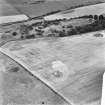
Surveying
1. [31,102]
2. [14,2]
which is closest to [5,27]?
[14,2]

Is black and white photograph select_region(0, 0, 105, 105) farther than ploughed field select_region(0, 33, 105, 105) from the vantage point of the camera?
Yes

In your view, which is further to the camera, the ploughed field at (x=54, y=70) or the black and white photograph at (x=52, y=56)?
the black and white photograph at (x=52, y=56)

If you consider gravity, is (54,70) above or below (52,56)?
below

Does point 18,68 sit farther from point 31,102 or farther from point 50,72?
point 31,102

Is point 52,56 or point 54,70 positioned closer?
point 54,70

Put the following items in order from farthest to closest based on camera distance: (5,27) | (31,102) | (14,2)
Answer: (14,2)
(5,27)
(31,102)
